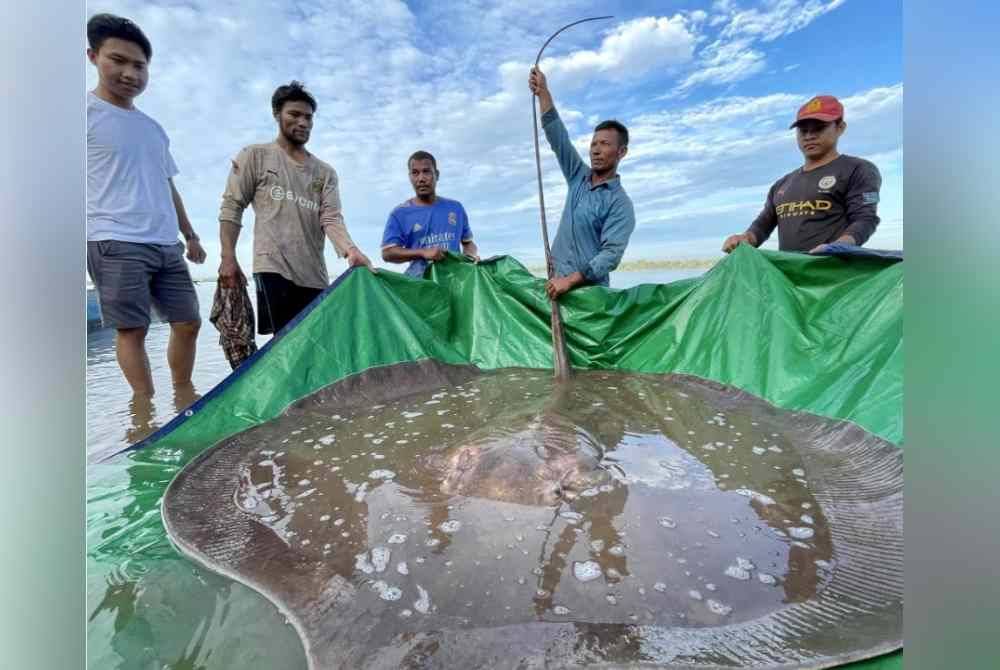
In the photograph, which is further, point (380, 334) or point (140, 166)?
point (380, 334)

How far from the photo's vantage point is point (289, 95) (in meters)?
3.36

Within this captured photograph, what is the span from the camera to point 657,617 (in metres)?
1.04

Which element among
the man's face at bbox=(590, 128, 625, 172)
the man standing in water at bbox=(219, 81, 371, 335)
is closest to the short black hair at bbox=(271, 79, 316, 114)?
the man standing in water at bbox=(219, 81, 371, 335)

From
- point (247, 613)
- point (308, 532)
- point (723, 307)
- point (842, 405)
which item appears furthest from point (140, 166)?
point (842, 405)

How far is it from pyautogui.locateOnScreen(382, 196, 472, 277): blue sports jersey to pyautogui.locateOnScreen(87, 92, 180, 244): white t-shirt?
1753 millimetres

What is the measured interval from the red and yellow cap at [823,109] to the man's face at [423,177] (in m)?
2.85

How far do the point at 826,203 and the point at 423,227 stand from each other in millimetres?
3049

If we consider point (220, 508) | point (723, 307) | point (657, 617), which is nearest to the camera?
point (657, 617)

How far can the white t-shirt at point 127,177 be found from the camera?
2535 millimetres

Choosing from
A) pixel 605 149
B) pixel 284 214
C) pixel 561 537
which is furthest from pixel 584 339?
pixel 561 537

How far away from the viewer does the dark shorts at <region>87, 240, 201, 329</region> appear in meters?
2.69

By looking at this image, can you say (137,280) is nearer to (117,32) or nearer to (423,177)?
(117,32)
